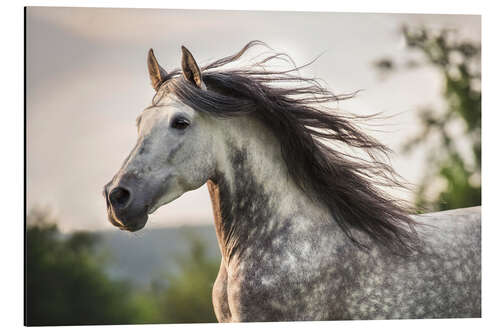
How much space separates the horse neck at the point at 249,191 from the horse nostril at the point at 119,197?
0.49 m

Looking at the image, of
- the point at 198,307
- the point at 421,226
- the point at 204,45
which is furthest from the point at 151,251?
the point at 421,226

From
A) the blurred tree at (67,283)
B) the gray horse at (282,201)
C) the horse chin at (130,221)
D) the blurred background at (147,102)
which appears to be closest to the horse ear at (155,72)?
the gray horse at (282,201)

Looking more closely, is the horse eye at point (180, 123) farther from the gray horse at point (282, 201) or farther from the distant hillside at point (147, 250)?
the distant hillside at point (147, 250)

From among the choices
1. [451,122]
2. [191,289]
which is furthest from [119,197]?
[451,122]

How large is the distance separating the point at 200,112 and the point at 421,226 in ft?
4.62

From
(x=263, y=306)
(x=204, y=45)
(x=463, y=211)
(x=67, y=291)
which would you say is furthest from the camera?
(x=204, y=45)

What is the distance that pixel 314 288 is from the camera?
3215 millimetres

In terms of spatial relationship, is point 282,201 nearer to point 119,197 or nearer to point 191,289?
point 119,197

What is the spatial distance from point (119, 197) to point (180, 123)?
0.47m

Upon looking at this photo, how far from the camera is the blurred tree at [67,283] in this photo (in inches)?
159

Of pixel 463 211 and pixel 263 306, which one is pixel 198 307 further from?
pixel 463 211

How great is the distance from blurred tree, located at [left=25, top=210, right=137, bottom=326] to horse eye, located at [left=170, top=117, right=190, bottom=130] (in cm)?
144

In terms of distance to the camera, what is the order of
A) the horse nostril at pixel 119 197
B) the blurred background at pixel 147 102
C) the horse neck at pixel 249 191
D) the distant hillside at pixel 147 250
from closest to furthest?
the horse nostril at pixel 119 197 < the horse neck at pixel 249 191 < the blurred background at pixel 147 102 < the distant hillside at pixel 147 250

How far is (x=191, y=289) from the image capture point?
465 cm
